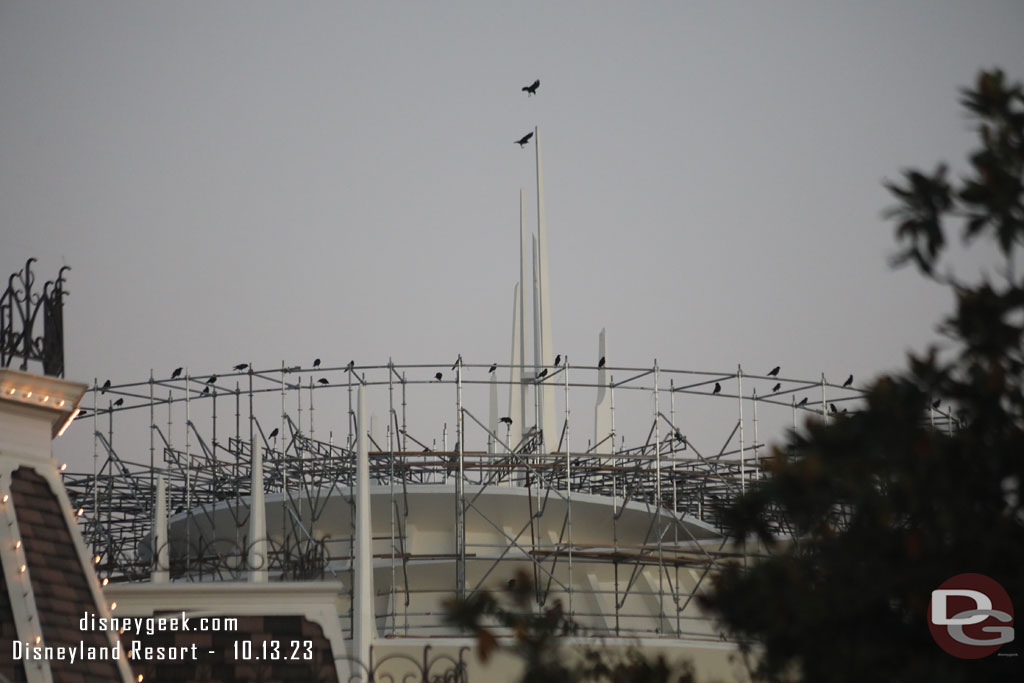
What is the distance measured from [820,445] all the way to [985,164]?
162 centimetres

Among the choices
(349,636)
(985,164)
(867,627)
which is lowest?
(349,636)

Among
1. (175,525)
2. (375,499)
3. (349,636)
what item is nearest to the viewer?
(349,636)

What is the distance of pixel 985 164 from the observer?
751cm

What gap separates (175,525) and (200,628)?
16595 mm

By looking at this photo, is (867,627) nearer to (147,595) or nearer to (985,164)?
(985,164)

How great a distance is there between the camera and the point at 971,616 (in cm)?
830

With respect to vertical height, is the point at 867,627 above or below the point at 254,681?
above

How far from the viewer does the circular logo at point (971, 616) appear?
7.78 m

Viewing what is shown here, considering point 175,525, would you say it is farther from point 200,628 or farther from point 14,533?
point 14,533

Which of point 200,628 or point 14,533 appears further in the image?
point 200,628

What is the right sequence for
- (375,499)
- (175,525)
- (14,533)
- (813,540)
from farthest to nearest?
(175,525) → (375,499) → (14,533) → (813,540)

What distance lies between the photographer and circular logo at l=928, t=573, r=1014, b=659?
778 centimetres

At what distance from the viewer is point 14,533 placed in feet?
41.2

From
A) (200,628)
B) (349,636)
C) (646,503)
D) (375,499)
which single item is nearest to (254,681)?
(200,628)
